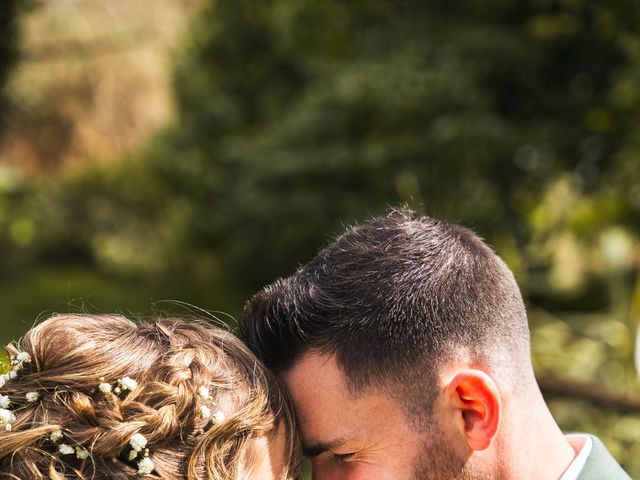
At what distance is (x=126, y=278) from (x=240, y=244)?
25.5 feet

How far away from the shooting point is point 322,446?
2326mm

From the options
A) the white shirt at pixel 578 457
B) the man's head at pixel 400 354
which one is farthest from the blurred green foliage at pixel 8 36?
the white shirt at pixel 578 457

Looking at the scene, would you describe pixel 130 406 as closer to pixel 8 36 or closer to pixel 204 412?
pixel 204 412

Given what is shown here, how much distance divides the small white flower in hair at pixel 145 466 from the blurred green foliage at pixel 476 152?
567cm

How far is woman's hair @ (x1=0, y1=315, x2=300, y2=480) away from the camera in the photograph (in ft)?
6.34

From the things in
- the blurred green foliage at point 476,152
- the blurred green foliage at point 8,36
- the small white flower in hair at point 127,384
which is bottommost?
the blurred green foliage at point 476,152

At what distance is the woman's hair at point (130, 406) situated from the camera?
6.34ft

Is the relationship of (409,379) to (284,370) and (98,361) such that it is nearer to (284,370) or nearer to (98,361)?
(284,370)

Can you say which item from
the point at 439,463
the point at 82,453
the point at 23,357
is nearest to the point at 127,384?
the point at 82,453

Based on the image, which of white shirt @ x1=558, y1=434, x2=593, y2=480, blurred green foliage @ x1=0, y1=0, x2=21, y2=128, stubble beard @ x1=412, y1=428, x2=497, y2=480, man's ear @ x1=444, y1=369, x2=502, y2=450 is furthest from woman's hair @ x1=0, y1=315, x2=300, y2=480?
blurred green foliage @ x1=0, y1=0, x2=21, y2=128

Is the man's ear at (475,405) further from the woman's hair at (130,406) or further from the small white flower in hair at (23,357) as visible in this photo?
the small white flower in hair at (23,357)

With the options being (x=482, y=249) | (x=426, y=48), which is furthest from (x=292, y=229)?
(x=482, y=249)

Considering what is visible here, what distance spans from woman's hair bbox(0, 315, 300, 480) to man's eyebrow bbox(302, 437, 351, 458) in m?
0.08

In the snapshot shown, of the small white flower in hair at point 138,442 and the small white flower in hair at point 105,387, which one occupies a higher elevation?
the small white flower in hair at point 105,387
